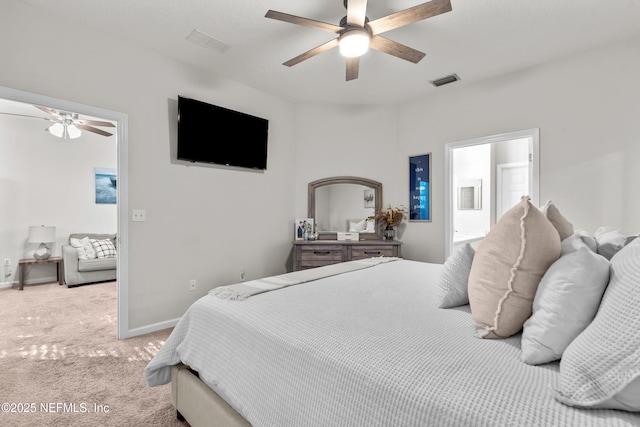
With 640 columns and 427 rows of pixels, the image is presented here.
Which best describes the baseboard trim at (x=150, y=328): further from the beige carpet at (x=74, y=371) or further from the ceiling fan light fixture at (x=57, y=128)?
the ceiling fan light fixture at (x=57, y=128)

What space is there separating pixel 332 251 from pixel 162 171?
84.6 inches

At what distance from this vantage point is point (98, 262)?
4.71 meters

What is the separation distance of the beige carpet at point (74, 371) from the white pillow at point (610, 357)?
69.4 inches

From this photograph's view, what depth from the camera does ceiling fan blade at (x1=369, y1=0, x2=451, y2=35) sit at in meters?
1.82

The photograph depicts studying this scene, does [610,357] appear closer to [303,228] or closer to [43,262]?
[303,228]

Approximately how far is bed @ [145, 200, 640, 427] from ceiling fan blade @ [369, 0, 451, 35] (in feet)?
4.92

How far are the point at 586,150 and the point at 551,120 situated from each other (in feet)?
1.41

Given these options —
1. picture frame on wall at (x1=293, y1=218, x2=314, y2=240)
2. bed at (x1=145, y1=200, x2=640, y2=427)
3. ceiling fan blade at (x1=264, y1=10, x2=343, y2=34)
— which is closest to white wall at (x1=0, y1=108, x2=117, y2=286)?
picture frame on wall at (x1=293, y1=218, x2=314, y2=240)

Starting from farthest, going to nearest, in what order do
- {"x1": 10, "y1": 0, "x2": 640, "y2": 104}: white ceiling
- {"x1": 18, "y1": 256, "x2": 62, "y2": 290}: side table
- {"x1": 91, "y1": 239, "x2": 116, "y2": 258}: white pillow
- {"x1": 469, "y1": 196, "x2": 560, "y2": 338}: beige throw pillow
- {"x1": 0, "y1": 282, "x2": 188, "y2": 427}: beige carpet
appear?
{"x1": 91, "y1": 239, "x2": 116, "y2": 258}: white pillow < {"x1": 18, "y1": 256, "x2": 62, "y2": 290}: side table < {"x1": 10, "y1": 0, "x2": 640, "y2": 104}: white ceiling < {"x1": 0, "y1": 282, "x2": 188, "y2": 427}: beige carpet < {"x1": 469, "y1": 196, "x2": 560, "y2": 338}: beige throw pillow

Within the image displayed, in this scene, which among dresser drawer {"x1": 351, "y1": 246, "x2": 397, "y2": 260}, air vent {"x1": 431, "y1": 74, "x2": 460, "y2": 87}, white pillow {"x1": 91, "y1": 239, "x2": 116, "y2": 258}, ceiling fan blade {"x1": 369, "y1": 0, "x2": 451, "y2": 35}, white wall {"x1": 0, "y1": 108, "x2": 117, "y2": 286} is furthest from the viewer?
white pillow {"x1": 91, "y1": 239, "x2": 116, "y2": 258}

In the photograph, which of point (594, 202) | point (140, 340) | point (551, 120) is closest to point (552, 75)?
point (551, 120)

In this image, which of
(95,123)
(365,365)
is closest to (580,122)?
(365,365)

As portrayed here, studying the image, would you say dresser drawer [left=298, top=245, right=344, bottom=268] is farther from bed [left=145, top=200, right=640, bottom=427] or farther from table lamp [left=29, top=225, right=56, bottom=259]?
table lamp [left=29, top=225, right=56, bottom=259]

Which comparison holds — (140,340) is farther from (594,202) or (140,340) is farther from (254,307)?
(594,202)
